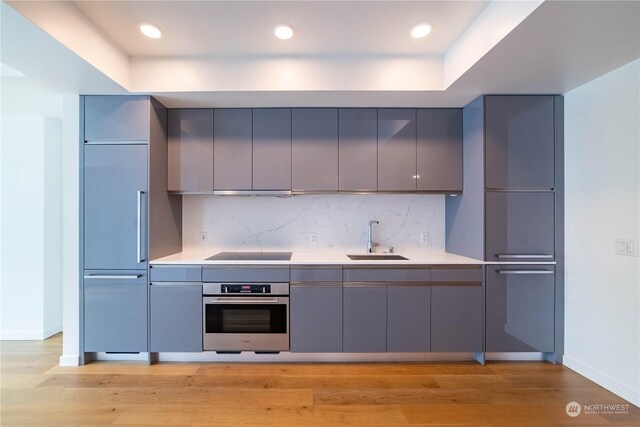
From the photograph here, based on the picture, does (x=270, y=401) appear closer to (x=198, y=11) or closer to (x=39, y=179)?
(x=198, y=11)

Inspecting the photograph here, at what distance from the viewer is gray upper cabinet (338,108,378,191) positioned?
2725mm

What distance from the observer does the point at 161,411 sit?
1.92m

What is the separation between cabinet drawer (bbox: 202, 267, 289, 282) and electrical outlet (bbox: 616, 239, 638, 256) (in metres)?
2.51

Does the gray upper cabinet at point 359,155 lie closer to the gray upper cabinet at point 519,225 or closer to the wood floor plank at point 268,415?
the gray upper cabinet at point 519,225

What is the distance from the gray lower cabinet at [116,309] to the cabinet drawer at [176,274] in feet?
0.38

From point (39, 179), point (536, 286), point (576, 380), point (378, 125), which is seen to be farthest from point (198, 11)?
point (576, 380)

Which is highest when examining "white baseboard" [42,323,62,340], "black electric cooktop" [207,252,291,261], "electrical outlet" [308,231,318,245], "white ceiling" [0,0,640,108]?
"white ceiling" [0,0,640,108]

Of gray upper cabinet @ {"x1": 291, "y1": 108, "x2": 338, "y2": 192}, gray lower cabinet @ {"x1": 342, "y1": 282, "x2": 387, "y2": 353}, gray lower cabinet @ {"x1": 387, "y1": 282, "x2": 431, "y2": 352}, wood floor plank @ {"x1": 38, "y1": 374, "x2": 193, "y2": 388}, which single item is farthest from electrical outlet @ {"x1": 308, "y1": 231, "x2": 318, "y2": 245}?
wood floor plank @ {"x1": 38, "y1": 374, "x2": 193, "y2": 388}

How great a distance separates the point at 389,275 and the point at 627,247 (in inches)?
65.8

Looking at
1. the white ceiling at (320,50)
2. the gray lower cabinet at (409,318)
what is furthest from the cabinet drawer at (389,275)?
the white ceiling at (320,50)

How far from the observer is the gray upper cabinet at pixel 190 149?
8.87 feet

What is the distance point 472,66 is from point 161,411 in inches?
126

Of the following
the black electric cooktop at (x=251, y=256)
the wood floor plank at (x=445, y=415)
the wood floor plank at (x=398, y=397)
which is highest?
the black electric cooktop at (x=251, y=256)

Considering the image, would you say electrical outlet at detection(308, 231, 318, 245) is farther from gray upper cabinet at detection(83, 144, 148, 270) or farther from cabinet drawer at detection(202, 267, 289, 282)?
gray upper cabinet at detection(83, 144, 148, 270)
